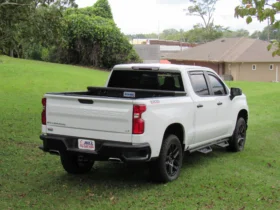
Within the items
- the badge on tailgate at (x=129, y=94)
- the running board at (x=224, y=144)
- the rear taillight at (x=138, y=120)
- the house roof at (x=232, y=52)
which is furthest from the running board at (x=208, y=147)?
the house roof at (x=232, y=52)

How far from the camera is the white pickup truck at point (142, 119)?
5.57 metres

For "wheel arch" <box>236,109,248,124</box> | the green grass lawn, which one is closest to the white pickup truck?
the green grass lawn

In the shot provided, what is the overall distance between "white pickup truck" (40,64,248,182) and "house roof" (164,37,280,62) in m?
38.5

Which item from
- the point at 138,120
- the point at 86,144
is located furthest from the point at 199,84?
the point at 86,144

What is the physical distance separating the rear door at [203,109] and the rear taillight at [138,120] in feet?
5.26

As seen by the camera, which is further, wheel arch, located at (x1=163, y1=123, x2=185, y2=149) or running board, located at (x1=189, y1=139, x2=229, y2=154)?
running board, located at (x1=189, y1=139, x2=229, y2=154)

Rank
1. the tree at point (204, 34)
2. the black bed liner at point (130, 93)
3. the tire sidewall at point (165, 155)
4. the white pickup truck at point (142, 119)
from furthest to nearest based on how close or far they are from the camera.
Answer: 1. the tree at point (204, 34)
2. the black bed liner at point (130, 93)
3. the tire sidewall at point (165, 155)
4. the white pickup truck at point (142, 119)

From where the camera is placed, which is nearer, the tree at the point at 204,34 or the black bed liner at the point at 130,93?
the black bed liner at the point at 130,93

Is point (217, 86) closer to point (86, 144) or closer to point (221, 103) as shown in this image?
point (221, 103)

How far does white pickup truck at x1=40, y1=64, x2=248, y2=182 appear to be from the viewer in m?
5.57

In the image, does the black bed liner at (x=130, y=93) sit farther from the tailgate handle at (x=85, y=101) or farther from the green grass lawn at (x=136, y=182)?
the green grass lawn at (x=136, y=182)

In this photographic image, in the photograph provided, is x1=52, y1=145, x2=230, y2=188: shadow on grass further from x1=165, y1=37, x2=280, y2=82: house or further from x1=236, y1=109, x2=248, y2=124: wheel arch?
x1=165, y1=37, x2=280, y2=82: house

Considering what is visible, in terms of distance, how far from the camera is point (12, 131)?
1001 centimetres

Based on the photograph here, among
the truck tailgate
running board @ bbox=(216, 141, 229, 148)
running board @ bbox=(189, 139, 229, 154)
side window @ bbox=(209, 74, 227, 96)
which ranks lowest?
running board @ bbox=(216, 141, 229, 148)
